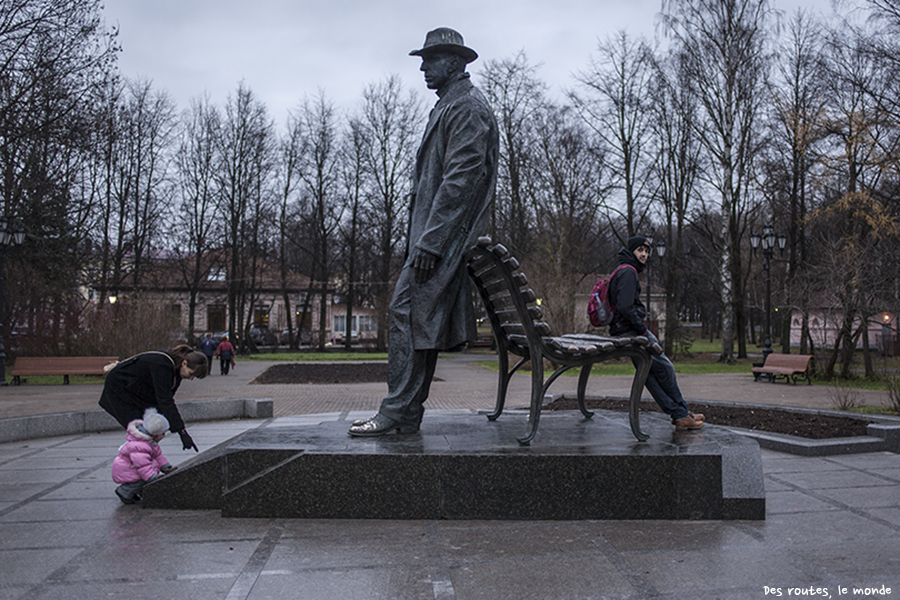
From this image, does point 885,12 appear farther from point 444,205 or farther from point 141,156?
point 141,156

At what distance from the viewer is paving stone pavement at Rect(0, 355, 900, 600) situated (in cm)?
302

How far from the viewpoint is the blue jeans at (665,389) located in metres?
5.25

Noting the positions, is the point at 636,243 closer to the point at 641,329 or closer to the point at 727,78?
the point at 641,329

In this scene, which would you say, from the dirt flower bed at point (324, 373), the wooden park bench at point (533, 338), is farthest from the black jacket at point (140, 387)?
the dirt flower bed at point (324, 373)

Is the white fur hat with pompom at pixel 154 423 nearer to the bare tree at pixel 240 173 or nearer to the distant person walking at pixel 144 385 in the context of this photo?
the distant person walking at pixel 144 385

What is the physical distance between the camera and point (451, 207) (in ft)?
15.5

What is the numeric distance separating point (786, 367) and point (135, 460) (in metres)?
16.9

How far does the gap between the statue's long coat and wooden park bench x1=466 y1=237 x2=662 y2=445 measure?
7.6 inches

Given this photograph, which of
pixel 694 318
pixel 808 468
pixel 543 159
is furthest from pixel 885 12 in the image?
pixel 694 318

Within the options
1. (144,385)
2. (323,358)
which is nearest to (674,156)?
(323,358)

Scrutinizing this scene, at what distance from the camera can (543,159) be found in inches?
1364

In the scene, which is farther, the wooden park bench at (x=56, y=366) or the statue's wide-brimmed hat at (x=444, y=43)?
the wooden park bench at (x=56, y=366)

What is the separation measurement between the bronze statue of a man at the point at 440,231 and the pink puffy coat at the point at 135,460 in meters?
1.36

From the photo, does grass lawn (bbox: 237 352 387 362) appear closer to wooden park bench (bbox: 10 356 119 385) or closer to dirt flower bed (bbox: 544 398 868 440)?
wooden park bench (bbox: 10 356 119 385)
